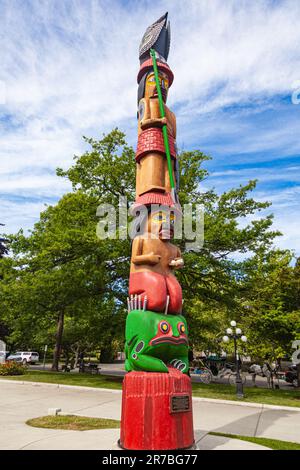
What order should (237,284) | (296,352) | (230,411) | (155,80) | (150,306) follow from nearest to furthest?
(150,306) → (155,80) → (230,411) → (237,284) → (296,352)

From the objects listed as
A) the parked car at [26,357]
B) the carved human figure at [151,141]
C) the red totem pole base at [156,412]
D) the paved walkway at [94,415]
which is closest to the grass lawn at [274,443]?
the paved walkway at [94,415]

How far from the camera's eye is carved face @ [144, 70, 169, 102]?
9.91 m

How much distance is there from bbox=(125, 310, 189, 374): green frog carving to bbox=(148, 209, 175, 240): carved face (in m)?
1.79

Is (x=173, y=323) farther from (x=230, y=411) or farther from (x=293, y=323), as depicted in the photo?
(x=293, y=323)

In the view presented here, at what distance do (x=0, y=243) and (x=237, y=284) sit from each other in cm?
2633

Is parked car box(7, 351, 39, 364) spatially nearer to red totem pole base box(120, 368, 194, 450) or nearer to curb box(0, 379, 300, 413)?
curb box(0, 379, 300, 413)

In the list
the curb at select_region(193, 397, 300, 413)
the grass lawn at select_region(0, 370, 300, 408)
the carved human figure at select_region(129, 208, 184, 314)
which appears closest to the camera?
the carved human figure at select_region(129, 208, 184, 314)

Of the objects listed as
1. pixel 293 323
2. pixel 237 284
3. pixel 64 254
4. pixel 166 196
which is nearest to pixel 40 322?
pixel 64 254

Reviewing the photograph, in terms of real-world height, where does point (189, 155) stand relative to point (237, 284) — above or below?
above

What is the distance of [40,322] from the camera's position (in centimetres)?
2248

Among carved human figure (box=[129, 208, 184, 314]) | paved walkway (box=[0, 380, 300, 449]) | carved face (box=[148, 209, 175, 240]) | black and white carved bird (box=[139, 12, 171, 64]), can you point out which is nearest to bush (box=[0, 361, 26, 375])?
paved walkway (box=[0, 380, 300, 449])

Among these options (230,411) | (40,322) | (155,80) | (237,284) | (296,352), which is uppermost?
(155,80)

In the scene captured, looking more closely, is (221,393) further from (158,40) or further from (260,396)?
(158,40)
